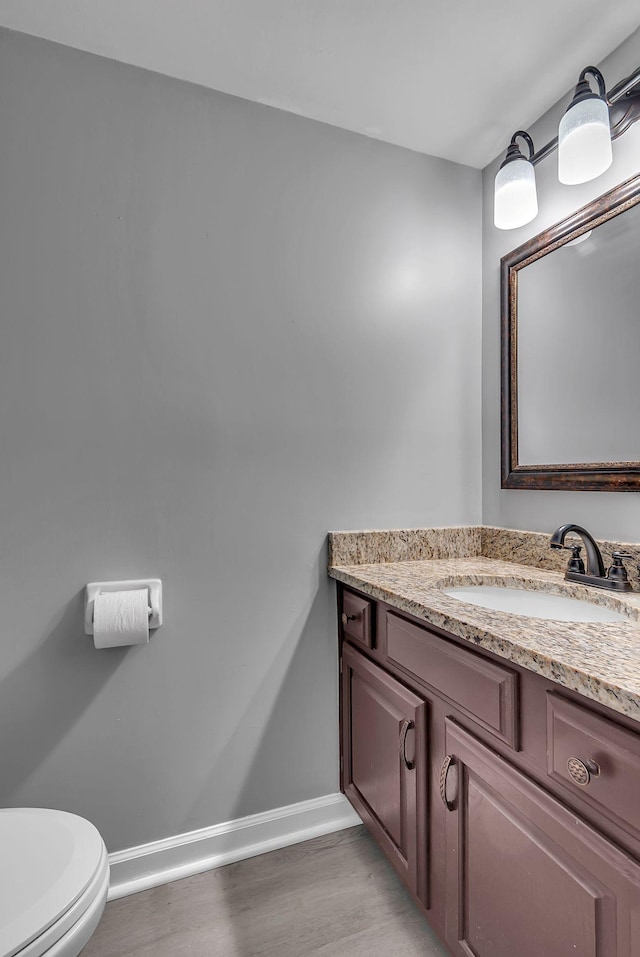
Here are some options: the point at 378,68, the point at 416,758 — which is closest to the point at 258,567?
the point at 416,758

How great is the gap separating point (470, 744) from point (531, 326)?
128 cm

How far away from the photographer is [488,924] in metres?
0.95

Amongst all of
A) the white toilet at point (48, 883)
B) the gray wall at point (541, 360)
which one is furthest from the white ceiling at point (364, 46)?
the white toilet at point (48, 883)

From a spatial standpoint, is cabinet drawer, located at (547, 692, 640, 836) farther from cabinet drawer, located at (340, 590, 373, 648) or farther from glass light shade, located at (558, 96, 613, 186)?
glass light shade, located at (558, 96, 613, 186)

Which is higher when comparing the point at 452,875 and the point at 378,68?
the point at 378,68

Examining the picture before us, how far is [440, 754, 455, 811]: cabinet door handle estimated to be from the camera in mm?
1050

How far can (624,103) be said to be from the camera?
1264 mm

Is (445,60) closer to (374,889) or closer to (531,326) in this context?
(531,326)

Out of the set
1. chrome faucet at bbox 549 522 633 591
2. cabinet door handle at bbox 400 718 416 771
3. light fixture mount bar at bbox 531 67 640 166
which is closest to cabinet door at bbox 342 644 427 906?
cabinet door handle at bbox 400 718 416 771

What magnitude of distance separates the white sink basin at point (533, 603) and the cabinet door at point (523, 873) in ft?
1.30

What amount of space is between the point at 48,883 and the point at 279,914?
75 centimetres

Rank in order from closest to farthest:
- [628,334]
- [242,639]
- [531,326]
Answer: [628,334] → [242,639] → [531,326]

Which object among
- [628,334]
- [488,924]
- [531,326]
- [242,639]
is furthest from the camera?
[531,326]

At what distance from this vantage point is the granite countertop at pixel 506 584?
747 mm
